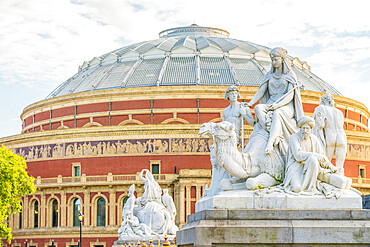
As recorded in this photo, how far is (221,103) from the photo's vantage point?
6712 centimetres

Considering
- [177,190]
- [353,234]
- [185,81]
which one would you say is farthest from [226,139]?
[185,81]

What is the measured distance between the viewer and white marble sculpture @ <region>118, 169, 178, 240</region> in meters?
31.3

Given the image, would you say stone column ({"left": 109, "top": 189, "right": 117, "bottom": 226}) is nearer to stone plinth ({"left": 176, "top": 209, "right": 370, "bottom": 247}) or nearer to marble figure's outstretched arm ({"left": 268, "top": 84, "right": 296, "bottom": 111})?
marble figure's outstretched arm ({"left": 268, "top": 84, "right": 296, "bottom": 111})

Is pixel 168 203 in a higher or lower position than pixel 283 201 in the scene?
lower

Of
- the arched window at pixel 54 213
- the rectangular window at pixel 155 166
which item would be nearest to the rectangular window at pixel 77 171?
the arched window at pixel 54 213

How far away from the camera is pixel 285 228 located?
1310 centimetres

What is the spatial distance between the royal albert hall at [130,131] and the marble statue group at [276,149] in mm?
42044

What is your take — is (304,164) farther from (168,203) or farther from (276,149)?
(168,203)

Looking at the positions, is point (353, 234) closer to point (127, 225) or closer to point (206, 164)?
point (127, 225)

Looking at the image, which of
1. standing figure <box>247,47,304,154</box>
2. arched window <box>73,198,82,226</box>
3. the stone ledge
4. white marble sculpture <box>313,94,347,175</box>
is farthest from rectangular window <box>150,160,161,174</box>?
the stone ledge

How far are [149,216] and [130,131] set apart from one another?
98.4ft

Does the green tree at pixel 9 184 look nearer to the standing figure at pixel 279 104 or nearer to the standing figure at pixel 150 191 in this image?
the standing figure at pixel 150 191

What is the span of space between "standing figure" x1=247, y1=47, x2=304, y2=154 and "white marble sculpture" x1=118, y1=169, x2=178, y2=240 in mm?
16234

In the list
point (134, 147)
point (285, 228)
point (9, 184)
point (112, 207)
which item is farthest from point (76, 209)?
point (285, 228)
